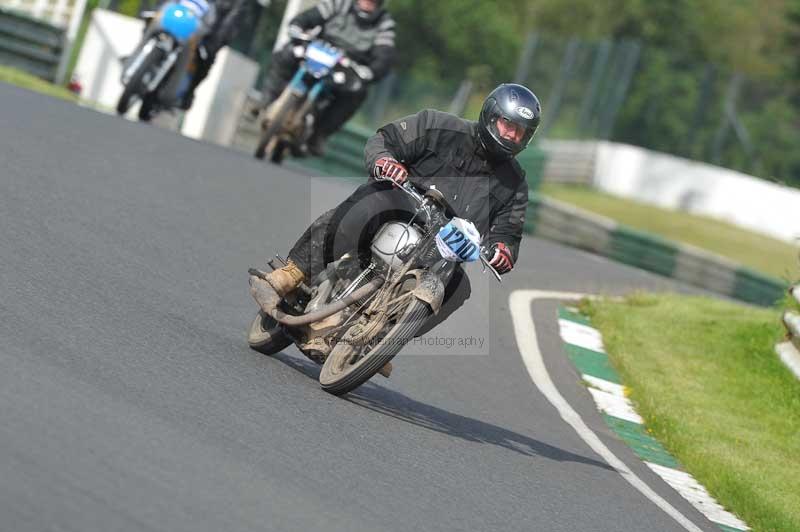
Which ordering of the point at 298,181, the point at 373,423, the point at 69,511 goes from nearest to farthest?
the point at 69,511 → the point at 373,423 → the point at 298,181

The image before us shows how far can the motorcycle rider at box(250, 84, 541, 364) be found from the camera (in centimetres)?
861

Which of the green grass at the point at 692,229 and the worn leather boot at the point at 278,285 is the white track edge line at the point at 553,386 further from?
the green grass at the point at 692,229

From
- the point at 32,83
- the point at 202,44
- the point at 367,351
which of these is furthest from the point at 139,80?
the point at 367,351

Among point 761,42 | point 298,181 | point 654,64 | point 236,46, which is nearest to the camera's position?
point 298,181

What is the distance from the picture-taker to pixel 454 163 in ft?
29.1

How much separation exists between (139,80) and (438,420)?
916 cm

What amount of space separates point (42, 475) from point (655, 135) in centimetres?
3075

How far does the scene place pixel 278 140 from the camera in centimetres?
1795

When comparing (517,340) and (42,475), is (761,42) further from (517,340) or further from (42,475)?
(42,475)

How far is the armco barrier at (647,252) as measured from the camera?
23828mm

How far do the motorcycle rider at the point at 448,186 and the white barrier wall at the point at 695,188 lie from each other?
26.2 meters

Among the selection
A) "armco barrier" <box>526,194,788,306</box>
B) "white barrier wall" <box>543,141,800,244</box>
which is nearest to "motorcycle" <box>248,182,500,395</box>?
"armco barrier" <box>526,194,788,306</box>

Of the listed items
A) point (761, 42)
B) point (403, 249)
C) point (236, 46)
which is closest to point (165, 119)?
point (236, 46)

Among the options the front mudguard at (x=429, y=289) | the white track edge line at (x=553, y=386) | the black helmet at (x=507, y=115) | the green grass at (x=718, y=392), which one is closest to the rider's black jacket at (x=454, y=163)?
the black helmet at (x=507, y=115)
